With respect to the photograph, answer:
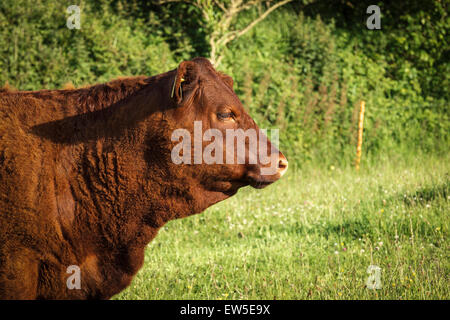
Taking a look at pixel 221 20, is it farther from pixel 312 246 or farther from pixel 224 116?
pixel 224 116

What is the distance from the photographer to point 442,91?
474 inches

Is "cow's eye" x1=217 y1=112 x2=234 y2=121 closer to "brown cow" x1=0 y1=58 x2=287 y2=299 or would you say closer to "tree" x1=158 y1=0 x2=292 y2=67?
"brown cow" x1=0 y1=58 x2=287 y2=299

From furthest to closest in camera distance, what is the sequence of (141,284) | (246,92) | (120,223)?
(246,92) → (141,284) → (120,223)

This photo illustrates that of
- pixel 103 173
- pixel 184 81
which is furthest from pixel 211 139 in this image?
pixel 103 173

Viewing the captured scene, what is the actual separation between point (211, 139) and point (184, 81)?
39cm

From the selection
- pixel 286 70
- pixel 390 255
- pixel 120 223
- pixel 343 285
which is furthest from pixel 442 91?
pixel 120 223

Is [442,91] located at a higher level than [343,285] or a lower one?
higher

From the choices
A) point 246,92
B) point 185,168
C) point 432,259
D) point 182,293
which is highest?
point 246,92

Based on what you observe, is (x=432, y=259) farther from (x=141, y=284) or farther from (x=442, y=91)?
(x=442, y=91)

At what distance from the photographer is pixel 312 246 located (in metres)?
4.93

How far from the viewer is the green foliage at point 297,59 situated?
25.8 ft

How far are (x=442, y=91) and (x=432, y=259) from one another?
9060 millimetres

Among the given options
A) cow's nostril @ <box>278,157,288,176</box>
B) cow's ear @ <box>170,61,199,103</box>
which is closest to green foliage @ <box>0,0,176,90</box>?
cow's ear @ <box>170,61,199,103</box>

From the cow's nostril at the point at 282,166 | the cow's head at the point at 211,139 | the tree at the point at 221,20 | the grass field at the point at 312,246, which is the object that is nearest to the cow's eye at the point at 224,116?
the cow's head at the point at 211,139
